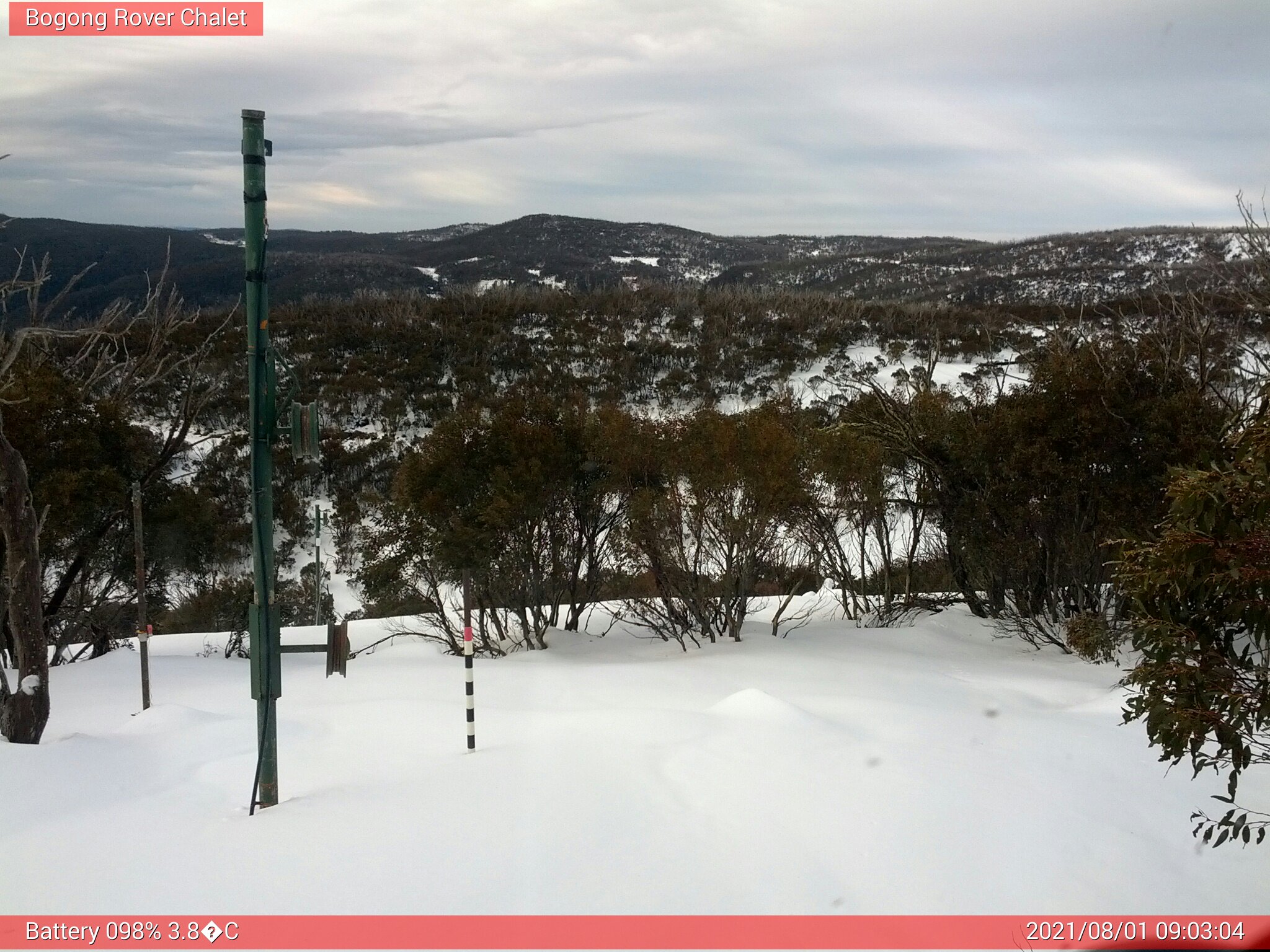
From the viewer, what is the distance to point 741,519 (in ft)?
40.6

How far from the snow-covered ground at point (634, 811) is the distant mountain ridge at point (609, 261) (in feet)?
160

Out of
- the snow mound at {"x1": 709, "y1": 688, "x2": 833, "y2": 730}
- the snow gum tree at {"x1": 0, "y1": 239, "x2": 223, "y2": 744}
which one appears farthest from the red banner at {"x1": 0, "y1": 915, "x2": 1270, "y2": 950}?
the snow gum tree at {"x1": 0, "y1": 239, "x2": 223, "y2": 744}

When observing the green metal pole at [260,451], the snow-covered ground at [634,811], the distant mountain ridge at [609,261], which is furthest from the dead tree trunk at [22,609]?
the distant mountain ridge at [609,261]

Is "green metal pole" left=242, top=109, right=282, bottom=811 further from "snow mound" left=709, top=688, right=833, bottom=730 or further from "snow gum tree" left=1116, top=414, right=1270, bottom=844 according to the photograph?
"snow gum tree" left=1116, top=414, right=1270, bottom=844

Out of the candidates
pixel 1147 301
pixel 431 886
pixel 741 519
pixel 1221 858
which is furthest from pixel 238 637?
pixel 1147 301

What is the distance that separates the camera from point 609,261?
306 feet

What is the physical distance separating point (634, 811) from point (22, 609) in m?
6.40

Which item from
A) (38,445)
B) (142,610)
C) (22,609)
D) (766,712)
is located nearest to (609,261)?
(38,445)

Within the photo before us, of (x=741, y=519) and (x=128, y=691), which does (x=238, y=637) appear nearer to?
(x=128, y=691)

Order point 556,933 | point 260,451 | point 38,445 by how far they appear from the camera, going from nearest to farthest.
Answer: point 556,933 → point 260,451 → point 38,445

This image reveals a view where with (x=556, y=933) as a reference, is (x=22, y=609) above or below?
above

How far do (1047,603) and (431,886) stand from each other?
1129 cm

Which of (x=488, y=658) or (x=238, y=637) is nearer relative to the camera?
(x=488, y=658)

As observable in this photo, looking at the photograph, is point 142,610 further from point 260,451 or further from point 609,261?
point 609,261
